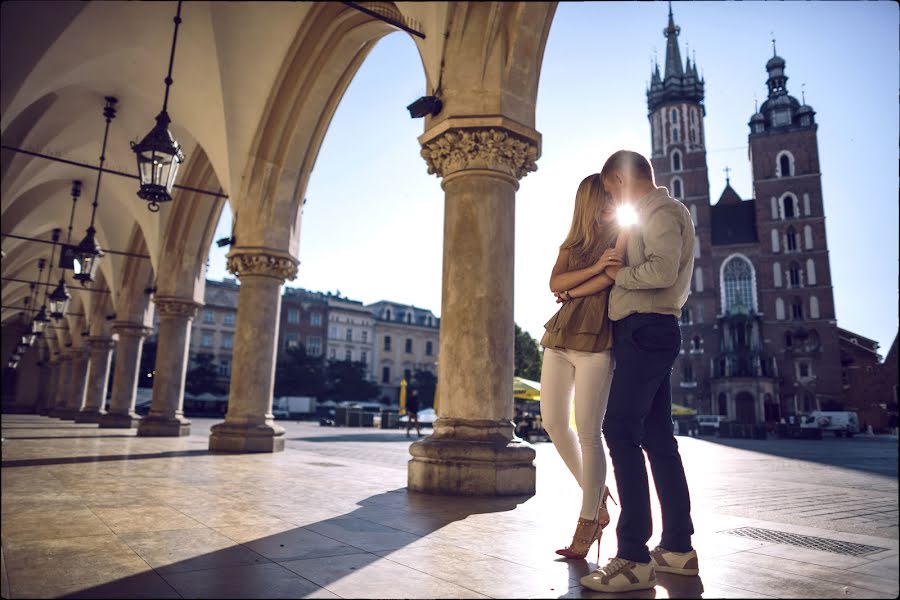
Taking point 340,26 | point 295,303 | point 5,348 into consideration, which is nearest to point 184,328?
point 340,26

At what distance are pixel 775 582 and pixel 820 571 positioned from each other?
38 cm

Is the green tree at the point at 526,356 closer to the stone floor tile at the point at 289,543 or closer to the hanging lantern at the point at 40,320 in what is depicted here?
the hanging lantern at the point at 40,320

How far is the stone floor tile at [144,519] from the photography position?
347 centimetres

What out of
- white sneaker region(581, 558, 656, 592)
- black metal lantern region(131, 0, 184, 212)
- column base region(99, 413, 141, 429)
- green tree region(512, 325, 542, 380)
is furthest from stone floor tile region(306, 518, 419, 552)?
green tree region(512, 325, 542, 380)

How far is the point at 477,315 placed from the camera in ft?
19.1

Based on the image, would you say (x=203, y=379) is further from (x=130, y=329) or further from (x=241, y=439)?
(x=241, y=439)


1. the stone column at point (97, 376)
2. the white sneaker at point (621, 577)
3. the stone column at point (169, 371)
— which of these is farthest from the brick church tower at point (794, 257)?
the white sneaker at point (621, 577)

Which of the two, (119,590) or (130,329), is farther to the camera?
(130,329)

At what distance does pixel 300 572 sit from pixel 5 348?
55.5 meters

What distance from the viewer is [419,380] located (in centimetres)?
6328

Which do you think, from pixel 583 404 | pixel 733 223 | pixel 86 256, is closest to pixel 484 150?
pixel 583 404

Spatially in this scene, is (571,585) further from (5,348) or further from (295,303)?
(295,303)

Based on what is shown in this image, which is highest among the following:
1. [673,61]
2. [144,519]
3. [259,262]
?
[673,61]

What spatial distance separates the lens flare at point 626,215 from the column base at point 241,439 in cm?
880
